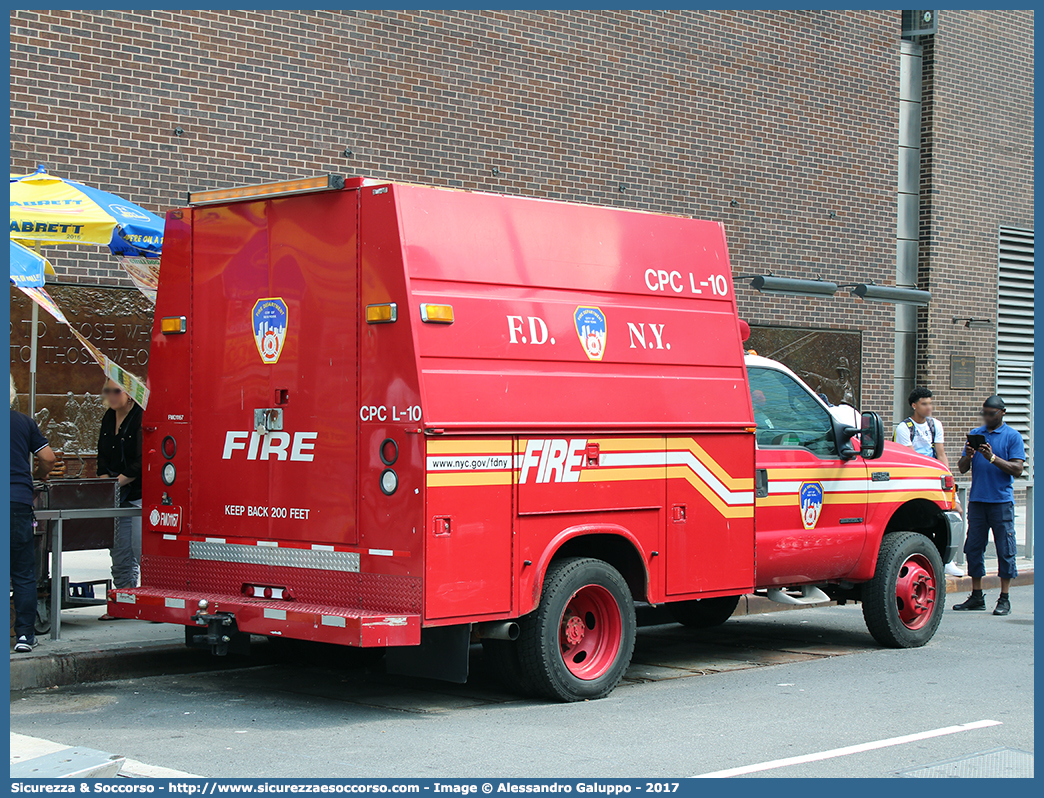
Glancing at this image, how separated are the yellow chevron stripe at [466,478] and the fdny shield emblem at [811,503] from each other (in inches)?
114

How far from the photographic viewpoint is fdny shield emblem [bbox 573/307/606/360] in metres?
7.82

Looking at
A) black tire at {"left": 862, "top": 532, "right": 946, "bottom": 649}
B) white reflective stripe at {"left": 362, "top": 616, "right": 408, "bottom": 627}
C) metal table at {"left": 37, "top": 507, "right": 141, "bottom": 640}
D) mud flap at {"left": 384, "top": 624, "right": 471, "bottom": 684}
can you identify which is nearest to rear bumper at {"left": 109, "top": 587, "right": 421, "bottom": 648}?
white reflective stripe at {"left": 362, "top": 616, "right": 408, "bottom": 627}

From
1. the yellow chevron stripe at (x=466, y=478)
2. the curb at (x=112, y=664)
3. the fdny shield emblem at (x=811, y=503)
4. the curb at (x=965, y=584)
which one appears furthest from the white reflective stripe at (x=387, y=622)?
the curb at (x=965, y=584)

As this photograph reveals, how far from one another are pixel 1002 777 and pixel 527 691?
8.98ft

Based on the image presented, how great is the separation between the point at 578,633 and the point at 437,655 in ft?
3.14

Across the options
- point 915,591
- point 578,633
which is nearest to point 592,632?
point 578,633

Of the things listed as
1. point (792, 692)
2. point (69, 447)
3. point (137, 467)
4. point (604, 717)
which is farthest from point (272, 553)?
point (69, 447)

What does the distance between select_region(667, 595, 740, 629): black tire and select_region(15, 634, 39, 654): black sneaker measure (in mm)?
4820

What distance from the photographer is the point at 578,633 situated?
308 inches

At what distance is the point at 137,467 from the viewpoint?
996 centimetres

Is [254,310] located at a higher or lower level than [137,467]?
higher

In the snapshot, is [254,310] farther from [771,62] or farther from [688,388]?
[771,62]

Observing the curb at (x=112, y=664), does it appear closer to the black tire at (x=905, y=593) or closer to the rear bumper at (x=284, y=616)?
the rear bumper at (x=284, y=616)

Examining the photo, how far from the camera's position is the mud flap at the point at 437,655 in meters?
7.23
